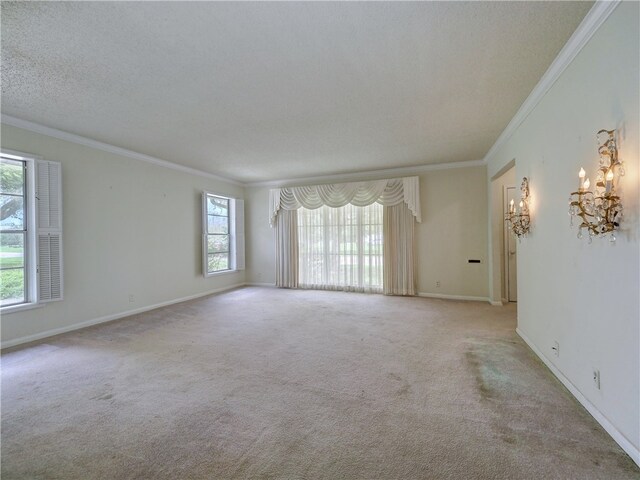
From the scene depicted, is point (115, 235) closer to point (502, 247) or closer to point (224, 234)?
point (224, 234)

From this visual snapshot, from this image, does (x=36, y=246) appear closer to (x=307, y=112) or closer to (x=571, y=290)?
(x=307, y=112)

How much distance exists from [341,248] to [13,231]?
5.19 metres

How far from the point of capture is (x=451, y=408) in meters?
2.11

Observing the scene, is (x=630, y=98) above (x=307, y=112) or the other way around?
the other way around

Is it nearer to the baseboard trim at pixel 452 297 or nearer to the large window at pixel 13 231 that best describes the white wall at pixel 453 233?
the baseboard trim at pixel 452 297

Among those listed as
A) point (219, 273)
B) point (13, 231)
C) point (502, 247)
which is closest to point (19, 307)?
point (13, 231)

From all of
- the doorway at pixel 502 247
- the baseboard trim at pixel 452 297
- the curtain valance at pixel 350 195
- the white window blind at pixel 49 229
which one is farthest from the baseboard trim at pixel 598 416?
the white window blind at pixel 49 229

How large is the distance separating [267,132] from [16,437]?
3.58 m

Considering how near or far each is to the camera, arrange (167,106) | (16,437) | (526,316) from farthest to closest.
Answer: (526,316) → (167,106) → (16,437)

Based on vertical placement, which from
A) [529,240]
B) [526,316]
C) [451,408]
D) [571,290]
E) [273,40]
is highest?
[273,40]

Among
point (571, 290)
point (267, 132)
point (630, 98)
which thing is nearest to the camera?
point (630, 98)

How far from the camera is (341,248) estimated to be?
6.58 metres

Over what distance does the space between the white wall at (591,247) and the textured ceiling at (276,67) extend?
1.11ft

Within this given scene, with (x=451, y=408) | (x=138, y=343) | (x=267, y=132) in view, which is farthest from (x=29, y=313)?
(x=451, y=408)
